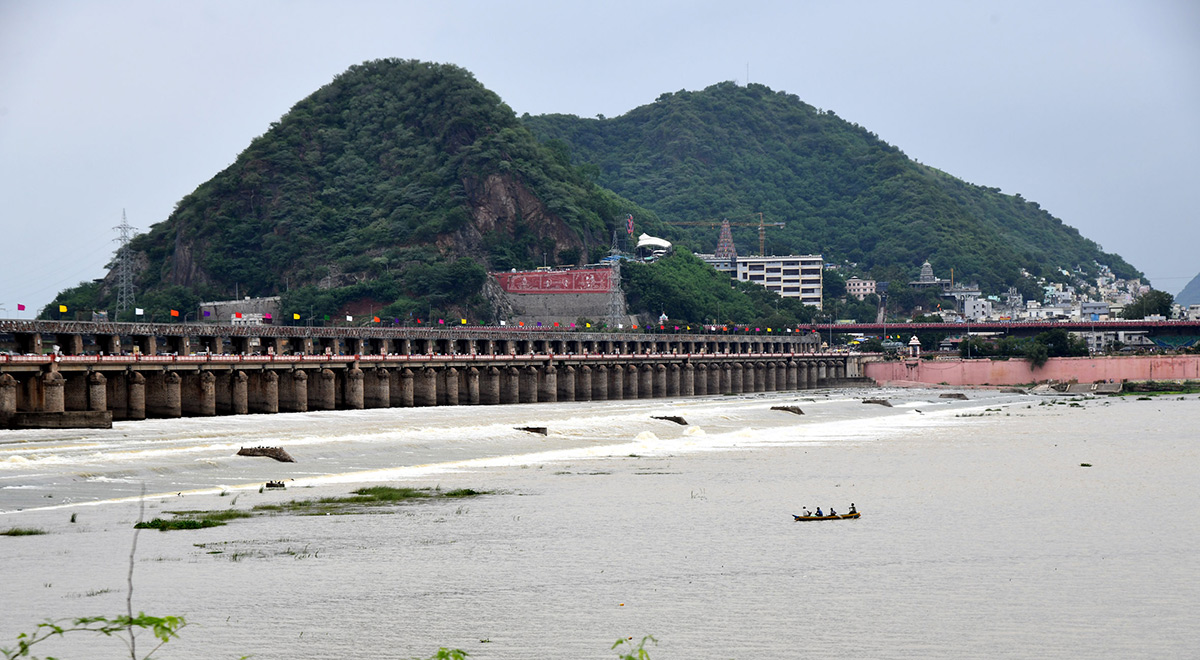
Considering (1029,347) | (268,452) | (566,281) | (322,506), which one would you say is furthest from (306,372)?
(1029,347)

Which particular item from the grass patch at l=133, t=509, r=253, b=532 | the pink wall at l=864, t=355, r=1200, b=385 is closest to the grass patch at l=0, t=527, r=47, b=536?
the grass patch at l=133, t=509, r=253, b=532

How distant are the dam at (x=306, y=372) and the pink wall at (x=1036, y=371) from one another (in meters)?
22.6

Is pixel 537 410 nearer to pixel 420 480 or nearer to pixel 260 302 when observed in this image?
pixel 420 480

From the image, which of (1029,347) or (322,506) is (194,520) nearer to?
(322,506)

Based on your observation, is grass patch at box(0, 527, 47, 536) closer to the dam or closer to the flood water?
the flood water

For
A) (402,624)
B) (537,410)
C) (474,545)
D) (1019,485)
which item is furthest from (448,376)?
(402,624)

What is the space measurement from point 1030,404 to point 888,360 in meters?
79.0

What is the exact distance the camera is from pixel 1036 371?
16188cm

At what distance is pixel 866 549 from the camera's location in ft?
84.4

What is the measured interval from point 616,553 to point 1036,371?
148 metres

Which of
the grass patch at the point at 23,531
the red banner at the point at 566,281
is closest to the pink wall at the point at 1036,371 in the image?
the red banner at the point at 566,281

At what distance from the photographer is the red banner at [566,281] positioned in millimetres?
195875

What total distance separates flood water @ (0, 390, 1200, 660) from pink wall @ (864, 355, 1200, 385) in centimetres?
10505

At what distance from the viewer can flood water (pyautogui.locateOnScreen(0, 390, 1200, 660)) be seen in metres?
Result: 18.2
